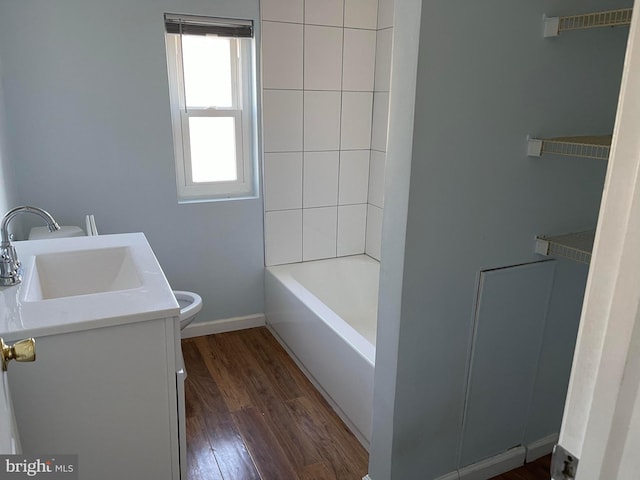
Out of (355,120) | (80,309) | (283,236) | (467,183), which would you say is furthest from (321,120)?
(80,309)

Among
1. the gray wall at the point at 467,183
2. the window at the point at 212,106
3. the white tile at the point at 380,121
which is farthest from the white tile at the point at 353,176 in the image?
the gray wall at the point at 467,183

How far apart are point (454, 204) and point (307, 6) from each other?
5.90ft

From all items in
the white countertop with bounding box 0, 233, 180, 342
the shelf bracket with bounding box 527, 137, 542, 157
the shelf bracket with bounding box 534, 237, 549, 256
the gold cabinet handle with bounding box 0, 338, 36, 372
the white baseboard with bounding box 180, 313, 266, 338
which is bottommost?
the white baseboard with bounding box 180, 313, 266, 338

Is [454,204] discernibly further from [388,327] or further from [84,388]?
[84,388]

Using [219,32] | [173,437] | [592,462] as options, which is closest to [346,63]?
[219,32]

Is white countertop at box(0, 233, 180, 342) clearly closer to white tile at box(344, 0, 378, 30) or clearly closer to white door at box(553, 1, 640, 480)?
white door at box(553, 1, 640, 480)

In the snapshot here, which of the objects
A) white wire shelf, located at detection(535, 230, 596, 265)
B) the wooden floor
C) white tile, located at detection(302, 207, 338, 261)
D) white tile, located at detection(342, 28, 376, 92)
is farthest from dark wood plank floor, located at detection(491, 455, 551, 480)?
white tile, located at detection(342, 28, 376, 92)

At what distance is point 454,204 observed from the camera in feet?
5.04

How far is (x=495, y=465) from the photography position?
1924 millimetres

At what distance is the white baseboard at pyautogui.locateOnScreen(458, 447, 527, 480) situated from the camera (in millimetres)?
1876

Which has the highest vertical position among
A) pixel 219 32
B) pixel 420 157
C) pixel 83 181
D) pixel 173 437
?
pixel 219 32

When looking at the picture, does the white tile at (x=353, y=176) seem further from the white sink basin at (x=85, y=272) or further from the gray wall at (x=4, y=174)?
the gray wall at (x=4, y=174)

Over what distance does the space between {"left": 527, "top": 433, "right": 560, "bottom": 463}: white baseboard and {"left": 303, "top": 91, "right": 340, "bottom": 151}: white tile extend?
1.96 metres

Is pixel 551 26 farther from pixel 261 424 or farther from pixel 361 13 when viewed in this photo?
pixel 261 424
